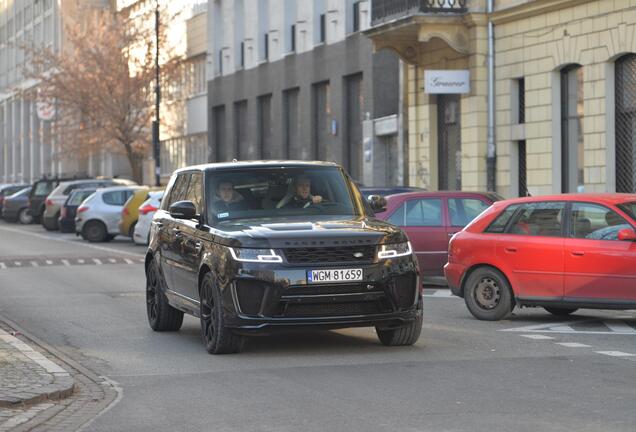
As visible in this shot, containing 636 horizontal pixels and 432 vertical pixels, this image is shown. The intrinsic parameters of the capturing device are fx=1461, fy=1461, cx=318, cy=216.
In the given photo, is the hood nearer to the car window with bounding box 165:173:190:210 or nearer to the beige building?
the car window with bounding box 165:173:190:210

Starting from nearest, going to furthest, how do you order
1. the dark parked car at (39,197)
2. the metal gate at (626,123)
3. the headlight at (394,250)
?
the headlight at (394,250)
the metal gate at (626,123)
the dark parked car at (39,197)

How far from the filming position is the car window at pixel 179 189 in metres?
14.7

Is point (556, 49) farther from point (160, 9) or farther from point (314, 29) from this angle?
point (160, 9)

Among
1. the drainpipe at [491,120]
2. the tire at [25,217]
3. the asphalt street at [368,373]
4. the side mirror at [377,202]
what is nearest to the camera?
the asphalt street at [368,373]

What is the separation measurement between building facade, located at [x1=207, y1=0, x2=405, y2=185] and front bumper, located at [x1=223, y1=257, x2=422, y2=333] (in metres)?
26.4

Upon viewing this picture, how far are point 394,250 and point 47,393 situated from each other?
11.9 feet

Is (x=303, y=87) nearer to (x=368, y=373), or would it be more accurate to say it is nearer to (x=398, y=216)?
(x=398, y=216)

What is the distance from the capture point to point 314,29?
47125mm

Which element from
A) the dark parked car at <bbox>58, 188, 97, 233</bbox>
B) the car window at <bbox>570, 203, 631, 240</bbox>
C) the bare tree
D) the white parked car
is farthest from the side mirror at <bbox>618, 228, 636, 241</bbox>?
the bare tree

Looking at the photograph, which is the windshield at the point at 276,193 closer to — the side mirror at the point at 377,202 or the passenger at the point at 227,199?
the passenger at the point at 227,199

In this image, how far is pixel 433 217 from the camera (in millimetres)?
21281

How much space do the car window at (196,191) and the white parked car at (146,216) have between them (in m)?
19.0

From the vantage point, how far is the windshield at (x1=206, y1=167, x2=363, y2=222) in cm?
1349

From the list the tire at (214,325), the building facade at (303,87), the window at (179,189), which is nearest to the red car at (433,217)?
the window at (179,189)
